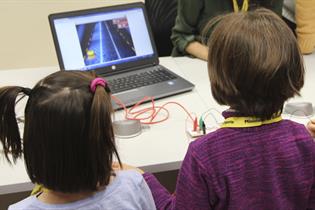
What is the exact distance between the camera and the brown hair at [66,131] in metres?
0.78

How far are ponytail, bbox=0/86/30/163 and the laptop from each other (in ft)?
1.67

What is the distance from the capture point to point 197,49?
5.99 ft

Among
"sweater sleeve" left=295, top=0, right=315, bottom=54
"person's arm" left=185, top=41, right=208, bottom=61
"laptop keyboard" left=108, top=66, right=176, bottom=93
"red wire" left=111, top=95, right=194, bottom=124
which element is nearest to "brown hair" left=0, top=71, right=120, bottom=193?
"red wire" left=111, top=95, right=194, bottom=124

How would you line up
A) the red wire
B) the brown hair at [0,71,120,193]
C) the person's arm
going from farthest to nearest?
1. the person's arm
2. the red wire
3. the brown hair at [0,71,120,193]

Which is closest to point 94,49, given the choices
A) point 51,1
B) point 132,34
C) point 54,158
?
point 132,34

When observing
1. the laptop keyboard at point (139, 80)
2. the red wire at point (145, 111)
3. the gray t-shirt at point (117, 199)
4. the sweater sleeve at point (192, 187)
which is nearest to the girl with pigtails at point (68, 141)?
the gray t-shirt at point (117, 199)

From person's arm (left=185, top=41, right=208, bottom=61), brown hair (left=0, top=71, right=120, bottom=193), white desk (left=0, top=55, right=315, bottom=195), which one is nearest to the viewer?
brown hair (left=0, top=71, right=120, bottom=193)

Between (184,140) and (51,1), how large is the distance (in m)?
1.81

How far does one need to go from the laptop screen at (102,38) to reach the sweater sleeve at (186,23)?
288mm

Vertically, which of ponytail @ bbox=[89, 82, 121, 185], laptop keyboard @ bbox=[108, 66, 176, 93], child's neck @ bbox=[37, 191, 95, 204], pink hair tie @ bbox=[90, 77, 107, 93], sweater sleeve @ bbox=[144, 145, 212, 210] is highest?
pink hair tie @ bbox=[90, 77, 107, 93]

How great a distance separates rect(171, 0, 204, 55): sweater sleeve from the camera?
1862mm

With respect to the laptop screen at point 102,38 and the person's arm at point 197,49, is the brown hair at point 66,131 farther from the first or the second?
the person's arm at point 197,49

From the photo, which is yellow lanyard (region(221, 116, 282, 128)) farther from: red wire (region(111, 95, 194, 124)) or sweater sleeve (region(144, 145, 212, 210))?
red wire (region(111, 95, 194, 124))

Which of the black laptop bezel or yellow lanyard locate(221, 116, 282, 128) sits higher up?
the black laptop bezel
